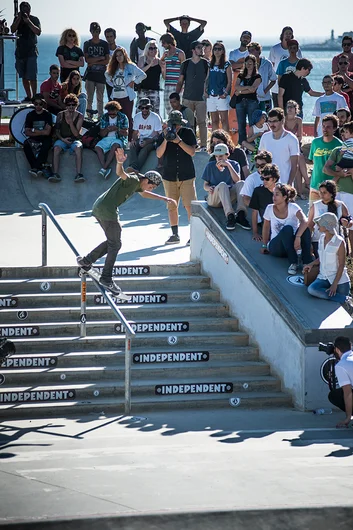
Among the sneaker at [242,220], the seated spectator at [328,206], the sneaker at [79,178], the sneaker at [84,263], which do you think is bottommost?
the sneaker at [84,263]

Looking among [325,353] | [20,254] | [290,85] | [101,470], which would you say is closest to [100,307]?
[20,254]

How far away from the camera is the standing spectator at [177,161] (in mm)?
13281

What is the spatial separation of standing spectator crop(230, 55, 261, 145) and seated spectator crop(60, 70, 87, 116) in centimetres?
303

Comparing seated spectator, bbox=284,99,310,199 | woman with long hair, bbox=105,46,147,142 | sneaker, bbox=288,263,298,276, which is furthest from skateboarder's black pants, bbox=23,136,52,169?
sneaker, bbox=288,263,298,276

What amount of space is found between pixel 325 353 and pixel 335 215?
5.59 feet

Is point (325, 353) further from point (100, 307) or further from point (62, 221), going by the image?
point (62, 221)

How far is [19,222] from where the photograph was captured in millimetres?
15461

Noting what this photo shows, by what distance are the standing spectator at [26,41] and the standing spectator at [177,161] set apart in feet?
21.9

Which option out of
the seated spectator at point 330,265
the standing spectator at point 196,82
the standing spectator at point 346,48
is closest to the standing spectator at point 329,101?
the standing spectator at point 346,48

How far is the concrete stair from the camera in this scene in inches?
396

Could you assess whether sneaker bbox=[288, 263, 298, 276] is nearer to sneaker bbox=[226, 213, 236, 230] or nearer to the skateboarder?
sneaker bbox=[226, 213, 236, 230]

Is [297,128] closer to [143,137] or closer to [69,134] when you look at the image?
[143,137]

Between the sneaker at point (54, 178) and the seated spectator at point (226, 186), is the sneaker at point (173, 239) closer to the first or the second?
the seated spectator at point (226, 186)

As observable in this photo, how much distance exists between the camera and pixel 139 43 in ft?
62.6
